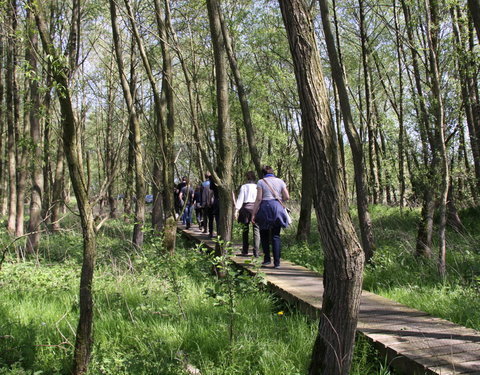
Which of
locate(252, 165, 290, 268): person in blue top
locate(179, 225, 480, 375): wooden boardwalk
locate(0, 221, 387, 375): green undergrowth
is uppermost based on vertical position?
locate(252, 165, 290, 268): person in blue top

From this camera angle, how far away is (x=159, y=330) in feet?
15.0

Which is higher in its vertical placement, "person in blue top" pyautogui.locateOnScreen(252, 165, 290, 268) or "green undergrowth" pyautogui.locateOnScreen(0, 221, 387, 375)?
"person in blue top" pyautogui.locateOnScreen(252, 165, 290, 268)

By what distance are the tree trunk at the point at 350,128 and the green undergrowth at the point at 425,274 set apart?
567 mm

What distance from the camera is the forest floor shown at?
3906mm

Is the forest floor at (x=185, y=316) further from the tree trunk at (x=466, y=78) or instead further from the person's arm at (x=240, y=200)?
the tree trunk at (x=466, y=78)

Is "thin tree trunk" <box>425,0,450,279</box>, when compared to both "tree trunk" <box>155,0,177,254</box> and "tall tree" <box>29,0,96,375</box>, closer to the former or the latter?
"tree trunk" <box>155,0,177,254</box>

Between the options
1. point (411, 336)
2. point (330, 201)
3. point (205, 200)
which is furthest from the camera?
point (205, 200)

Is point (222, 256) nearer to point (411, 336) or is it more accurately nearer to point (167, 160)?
point (411, 336)

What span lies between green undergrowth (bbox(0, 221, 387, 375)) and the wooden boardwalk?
0.19 metres

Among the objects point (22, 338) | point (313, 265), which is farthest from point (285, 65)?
point (22, 338)

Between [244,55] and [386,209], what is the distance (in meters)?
11.3

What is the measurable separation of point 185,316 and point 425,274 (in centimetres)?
392

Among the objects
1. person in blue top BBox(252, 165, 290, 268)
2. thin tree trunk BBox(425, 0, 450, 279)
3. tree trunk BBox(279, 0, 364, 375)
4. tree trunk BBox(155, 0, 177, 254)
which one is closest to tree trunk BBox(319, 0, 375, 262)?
thin tree trunk BBox(425, 0, 450, 279)

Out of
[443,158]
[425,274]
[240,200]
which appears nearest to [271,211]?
[240,200]
